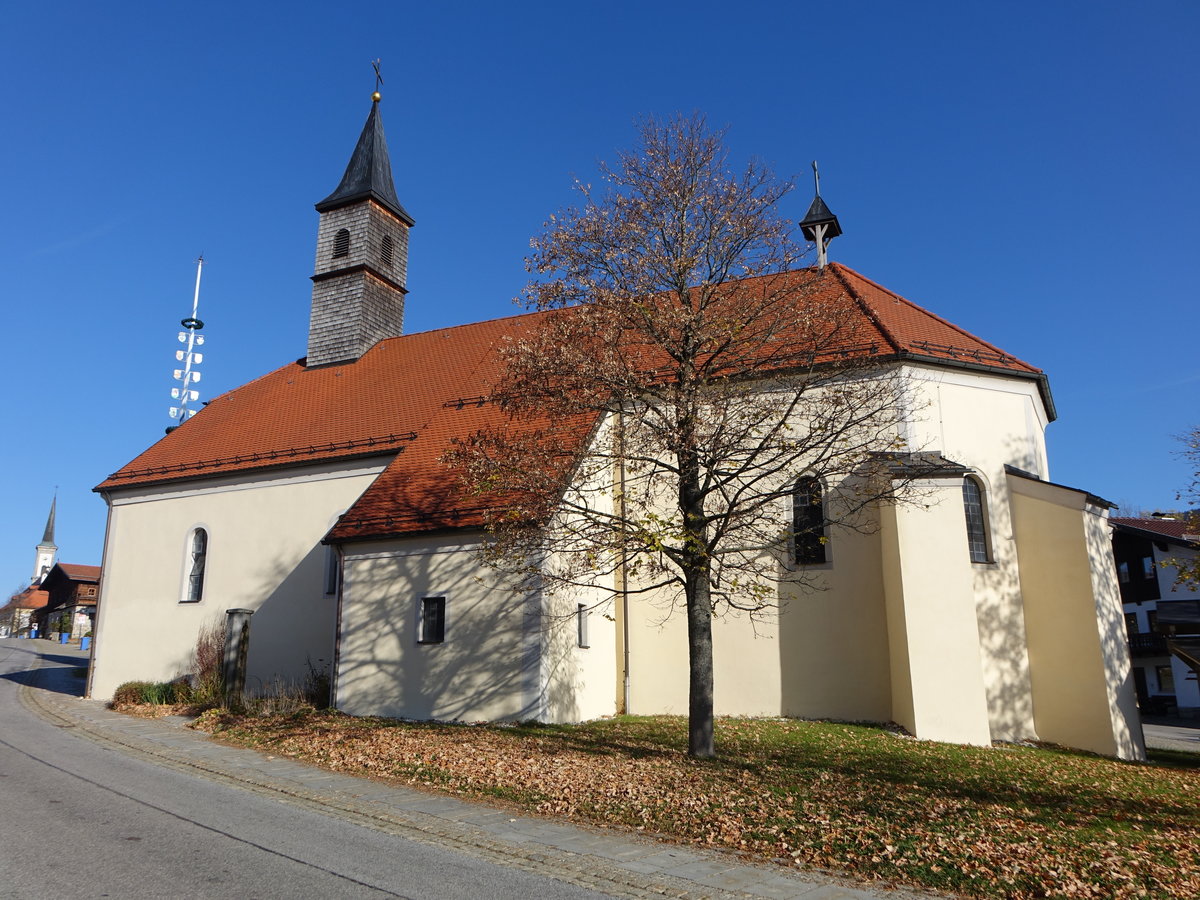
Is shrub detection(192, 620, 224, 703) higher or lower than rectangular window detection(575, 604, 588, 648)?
lower

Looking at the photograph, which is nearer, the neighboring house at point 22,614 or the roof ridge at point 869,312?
the roof ridge at point 869,312

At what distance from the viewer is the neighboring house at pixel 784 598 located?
14.5 m

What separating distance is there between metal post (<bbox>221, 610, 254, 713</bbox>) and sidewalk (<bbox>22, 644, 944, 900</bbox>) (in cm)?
408

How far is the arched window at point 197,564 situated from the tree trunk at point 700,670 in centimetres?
1509

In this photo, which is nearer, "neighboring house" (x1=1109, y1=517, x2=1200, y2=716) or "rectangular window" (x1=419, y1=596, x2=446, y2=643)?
"rectangular window" (x1=419, y1=596, x2=446, y2=643)

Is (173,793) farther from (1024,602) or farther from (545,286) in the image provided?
(1024,602)

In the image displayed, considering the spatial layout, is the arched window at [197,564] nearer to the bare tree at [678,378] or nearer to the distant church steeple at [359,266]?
the distant church steeple at [359,266]

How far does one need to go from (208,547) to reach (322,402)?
4.67 metres

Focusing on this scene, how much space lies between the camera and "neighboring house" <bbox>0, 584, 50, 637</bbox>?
77.8 metres

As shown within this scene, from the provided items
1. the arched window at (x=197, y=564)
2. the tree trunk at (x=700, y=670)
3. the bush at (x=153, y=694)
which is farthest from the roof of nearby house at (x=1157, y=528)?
the bush at (x=153, y=694)

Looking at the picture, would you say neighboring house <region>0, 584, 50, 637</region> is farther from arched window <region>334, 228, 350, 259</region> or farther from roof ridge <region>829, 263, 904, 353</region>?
roof ridge <region>829, 263, 904, 353</region>

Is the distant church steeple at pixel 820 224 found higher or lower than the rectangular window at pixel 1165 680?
higher

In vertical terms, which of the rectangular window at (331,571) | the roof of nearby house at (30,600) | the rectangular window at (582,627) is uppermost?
the roof of nearby house at (30,600)

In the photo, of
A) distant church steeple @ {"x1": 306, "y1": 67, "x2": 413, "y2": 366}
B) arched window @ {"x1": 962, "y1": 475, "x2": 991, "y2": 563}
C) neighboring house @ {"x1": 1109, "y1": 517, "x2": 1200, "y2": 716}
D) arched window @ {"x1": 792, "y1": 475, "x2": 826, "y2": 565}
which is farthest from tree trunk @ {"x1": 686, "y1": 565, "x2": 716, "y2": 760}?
neighboring house @ {"x1": 1109, "y1": 517, "x2": 1200, "y2": 716}
